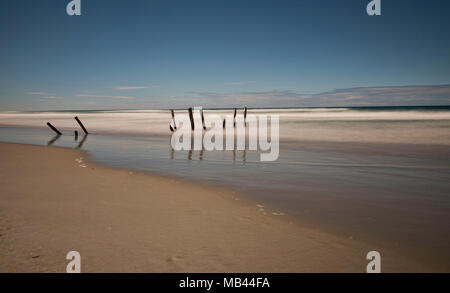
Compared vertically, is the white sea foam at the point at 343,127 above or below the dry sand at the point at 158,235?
above

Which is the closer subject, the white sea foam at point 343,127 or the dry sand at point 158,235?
the dry sand at point 158,235

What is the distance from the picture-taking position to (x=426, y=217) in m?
4.48

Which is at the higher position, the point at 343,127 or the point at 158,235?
the point at 343,127

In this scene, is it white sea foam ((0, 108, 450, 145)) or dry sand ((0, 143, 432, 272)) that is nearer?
dry sand ((0, 143, 432, 272))

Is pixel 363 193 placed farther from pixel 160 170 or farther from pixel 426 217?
pixel 160 170

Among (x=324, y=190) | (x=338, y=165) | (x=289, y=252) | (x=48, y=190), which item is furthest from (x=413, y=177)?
(x=48, y=190)

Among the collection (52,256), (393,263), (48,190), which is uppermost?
(48,190)

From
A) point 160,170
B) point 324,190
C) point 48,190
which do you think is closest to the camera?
point 48,190

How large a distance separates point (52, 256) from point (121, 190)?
9.34 feet

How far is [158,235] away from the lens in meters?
3.71

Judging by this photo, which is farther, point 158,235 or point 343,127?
point 343,127

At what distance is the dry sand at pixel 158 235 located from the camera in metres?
3.06

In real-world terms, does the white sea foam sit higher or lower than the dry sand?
higher

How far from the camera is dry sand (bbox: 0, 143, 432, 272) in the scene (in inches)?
120
